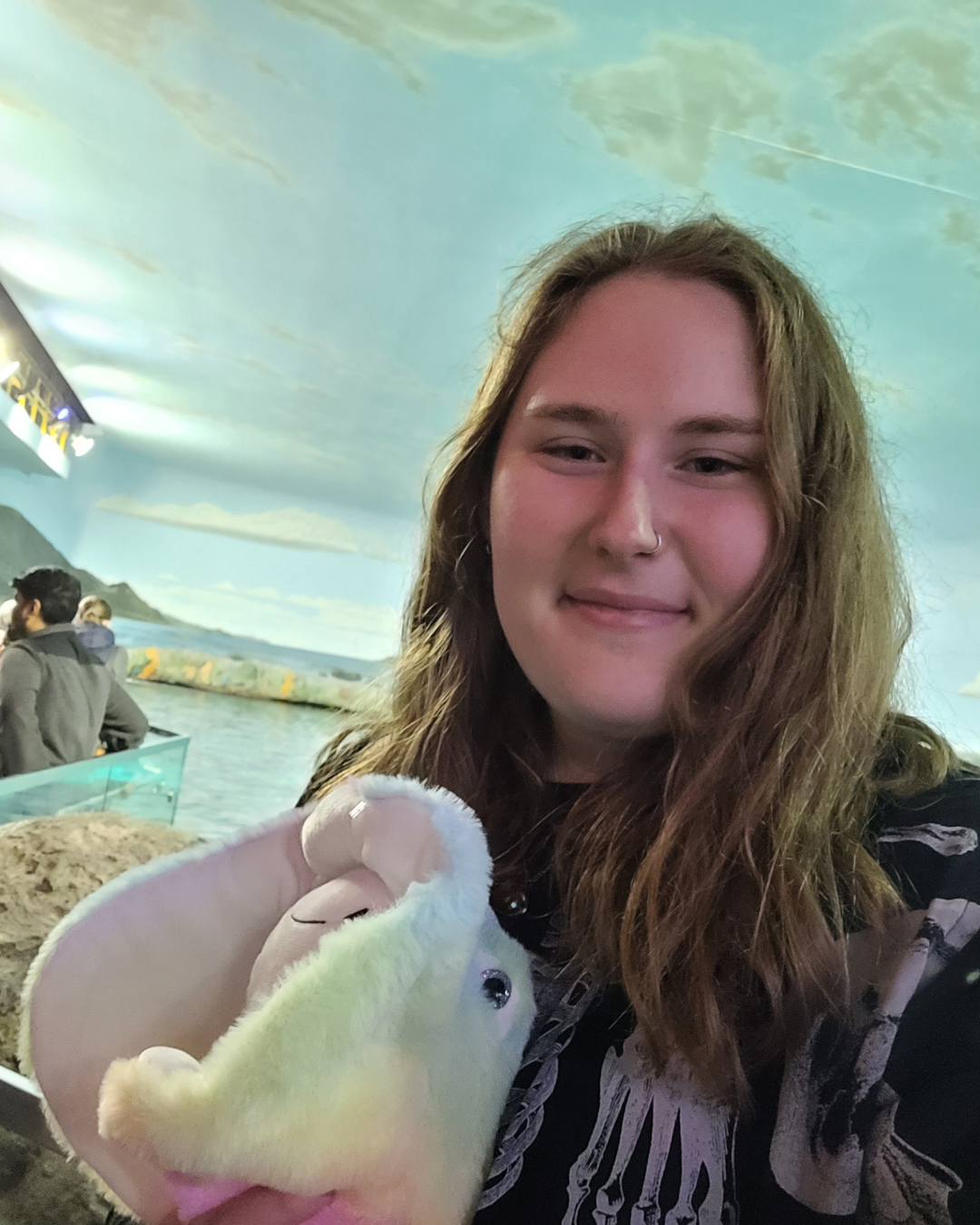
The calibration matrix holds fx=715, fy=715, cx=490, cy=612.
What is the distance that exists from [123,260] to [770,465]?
5.13 ft

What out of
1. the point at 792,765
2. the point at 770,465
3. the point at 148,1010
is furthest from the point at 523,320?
the point at 148,1010

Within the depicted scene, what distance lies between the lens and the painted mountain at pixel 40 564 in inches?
61.6

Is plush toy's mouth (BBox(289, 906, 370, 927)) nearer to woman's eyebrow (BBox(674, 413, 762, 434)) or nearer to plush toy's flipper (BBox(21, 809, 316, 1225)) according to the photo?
plush toy's flipper (BBox(21, 809, 316, 1225))

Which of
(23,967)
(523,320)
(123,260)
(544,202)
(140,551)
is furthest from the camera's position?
(140,551)

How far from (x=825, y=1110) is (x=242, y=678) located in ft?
5.86

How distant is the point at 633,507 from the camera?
0.41 metres

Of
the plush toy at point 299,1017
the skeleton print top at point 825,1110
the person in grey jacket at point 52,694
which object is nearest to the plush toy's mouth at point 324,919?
the plush toy at point 299,1017

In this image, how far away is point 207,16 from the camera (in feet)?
3.79

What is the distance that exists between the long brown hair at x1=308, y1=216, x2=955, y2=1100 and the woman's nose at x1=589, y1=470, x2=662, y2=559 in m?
0.07

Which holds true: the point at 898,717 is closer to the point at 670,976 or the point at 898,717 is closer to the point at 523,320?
the point at 670,976

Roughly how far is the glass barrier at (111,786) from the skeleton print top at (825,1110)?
100cm

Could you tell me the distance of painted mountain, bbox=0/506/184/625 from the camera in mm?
1563

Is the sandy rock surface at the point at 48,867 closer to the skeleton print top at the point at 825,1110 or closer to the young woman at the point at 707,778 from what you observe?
the young woman at the point at 707,778

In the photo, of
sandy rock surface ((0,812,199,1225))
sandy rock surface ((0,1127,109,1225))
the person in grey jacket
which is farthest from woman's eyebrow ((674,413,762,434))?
the person in grey jacket
